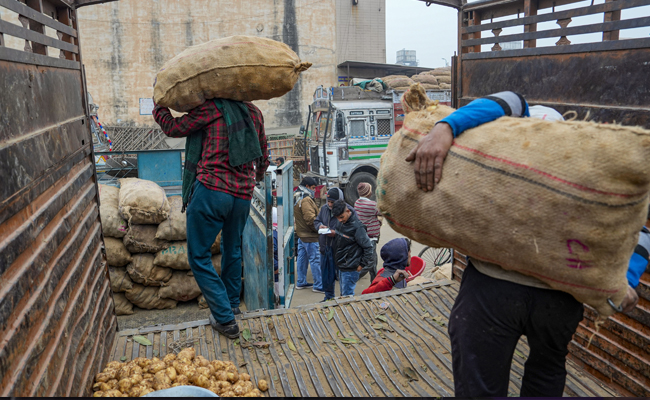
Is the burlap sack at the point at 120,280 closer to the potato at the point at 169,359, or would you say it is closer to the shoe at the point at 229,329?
the shoe at the point at 229,329

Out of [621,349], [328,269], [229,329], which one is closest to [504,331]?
[621,349]

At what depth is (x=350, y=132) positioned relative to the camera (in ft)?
42.4

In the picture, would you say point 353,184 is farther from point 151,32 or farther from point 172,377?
point 151,32

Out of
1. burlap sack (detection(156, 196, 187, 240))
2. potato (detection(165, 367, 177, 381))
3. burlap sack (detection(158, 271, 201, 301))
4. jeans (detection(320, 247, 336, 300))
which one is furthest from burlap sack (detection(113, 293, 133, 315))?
potato (detection(165, 367, 177, 381))

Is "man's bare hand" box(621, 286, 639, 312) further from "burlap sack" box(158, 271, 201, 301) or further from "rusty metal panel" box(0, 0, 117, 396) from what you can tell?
"burlap sack" box(158, 271, 201, 301)

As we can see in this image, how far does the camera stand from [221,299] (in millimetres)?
3326

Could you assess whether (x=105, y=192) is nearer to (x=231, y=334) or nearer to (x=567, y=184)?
(x=231, y=334)

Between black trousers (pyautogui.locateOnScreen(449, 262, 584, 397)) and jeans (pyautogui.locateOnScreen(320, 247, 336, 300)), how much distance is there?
4.18 meters

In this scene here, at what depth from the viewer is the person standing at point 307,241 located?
668 centimetres

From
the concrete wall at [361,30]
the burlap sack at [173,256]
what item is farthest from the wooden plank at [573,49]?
the concrete wall at [361,30]

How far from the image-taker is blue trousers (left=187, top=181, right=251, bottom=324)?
3.17m

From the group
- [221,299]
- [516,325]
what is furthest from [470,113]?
[221,299]

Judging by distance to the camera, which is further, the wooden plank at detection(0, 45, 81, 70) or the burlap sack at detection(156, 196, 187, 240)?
the burlap sack at detection(156, 196, 187, 240)

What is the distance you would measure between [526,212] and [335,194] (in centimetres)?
456
